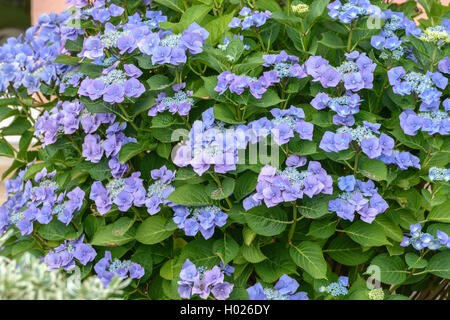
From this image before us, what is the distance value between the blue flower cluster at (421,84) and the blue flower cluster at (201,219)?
59 centimetres

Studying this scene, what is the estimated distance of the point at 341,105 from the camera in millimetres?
1631

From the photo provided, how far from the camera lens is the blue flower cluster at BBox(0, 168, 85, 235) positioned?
5.86 ft

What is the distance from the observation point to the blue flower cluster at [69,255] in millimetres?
1749

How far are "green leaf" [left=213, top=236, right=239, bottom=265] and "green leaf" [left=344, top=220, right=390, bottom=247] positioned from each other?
0.31m

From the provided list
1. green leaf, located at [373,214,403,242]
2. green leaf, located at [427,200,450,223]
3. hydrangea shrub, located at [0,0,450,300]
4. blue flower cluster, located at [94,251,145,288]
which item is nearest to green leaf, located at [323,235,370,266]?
hydrangea shrub, located at [0,0,450,300]

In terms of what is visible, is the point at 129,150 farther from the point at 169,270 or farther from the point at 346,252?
the point at 346,252

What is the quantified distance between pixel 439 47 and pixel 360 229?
0.58 metres

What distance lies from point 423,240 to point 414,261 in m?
0.07

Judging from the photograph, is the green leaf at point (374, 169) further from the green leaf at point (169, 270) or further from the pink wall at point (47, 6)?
the pink wall at point (47, 6)

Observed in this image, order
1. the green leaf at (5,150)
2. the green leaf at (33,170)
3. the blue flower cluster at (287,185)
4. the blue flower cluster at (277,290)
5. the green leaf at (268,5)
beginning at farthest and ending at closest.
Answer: the green leaf at (5,150) → the green leaf at (33,170) → the green leaf at (268,5) → the blue flower cluster at (277,290) → the blue flower cluster at (287,185)

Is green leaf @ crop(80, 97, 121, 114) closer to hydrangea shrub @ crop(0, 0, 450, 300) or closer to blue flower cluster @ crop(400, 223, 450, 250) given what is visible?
hydrangea shrub @ crop(0, 0, 450, 300)

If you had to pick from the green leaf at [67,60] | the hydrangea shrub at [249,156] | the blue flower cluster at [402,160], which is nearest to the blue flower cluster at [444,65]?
the hydrangea shrub at [249,156]

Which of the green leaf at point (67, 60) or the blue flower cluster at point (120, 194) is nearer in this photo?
the blue flower cluster at point (120, 194)

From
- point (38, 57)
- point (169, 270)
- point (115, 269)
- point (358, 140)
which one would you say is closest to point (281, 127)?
point (358, 140)
